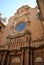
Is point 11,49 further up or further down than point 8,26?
further down

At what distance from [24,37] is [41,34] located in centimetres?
164

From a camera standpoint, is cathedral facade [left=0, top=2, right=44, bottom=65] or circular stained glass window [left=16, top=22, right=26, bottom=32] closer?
cathedral facade [left=0, top=2, right=44, bottom=65]

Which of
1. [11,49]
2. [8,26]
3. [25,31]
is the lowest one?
[11,49]

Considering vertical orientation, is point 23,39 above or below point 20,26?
below

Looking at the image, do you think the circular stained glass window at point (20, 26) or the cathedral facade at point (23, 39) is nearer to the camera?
the cathedral facade at point (23, 39)

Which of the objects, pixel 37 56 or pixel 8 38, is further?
pixel 8 38

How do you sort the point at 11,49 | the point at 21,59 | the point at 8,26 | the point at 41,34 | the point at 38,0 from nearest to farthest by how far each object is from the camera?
the point at 38,0
the point at 21,59
the point at 41,34
the point at 11,49
the point at 8,26

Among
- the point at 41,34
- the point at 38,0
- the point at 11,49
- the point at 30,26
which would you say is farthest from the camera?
the point at 30,26

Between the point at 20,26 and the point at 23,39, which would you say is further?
the point at 20,26

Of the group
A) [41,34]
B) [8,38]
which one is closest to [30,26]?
[41,34]

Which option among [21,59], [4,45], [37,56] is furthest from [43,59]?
[4,45]

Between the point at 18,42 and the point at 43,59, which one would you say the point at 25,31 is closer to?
the point at 18,42

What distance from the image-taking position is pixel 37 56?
29.1 ft

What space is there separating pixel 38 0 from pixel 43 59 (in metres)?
4.50
